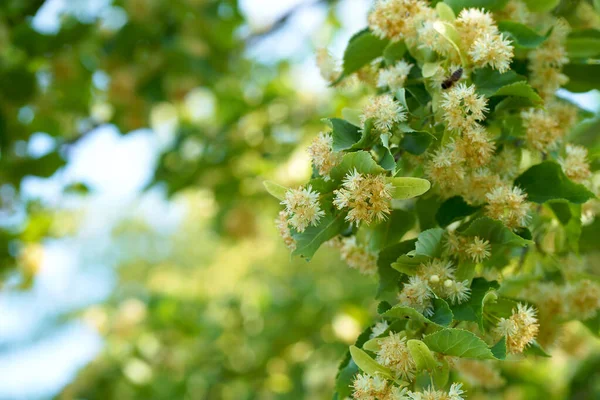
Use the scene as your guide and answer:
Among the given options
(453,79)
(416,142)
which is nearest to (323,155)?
(416,142)

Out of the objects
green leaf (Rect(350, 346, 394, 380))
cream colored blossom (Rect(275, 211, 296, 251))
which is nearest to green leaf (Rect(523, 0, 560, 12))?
cream colored blossom (Rect(275, 211, 296, 251))

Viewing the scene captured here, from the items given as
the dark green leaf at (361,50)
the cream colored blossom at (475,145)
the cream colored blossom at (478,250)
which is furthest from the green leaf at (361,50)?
the cream colored blossom at (478,250)

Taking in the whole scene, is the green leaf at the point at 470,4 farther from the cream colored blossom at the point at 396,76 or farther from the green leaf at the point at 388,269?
the green leaf at the point at 388,269

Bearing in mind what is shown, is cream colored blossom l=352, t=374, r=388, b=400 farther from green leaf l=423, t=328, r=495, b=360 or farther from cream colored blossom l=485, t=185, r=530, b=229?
cream colored blossom l=485, t=185, r=530, b=229

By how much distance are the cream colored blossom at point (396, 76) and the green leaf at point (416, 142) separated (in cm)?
12

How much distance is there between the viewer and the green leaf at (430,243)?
1.00 m

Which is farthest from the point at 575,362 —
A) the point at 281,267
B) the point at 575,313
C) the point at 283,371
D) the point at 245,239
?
the point at 281,267

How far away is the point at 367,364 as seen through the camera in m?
0.94

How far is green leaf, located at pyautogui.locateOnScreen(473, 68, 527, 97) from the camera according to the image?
1093 millimetres

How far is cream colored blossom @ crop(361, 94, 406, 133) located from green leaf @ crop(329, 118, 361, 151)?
0.03m

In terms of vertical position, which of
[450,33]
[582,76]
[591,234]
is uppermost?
[582,76]

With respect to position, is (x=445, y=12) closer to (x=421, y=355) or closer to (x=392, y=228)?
(x=392, y=228)

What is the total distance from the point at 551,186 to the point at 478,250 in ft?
0.74

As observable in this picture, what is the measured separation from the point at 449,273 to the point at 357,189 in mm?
204
